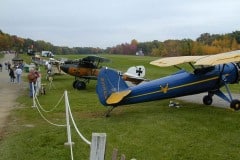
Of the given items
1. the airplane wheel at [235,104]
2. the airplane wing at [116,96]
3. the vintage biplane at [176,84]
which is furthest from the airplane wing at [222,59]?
the airplane wing at [116,96]

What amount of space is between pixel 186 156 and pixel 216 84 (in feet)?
25.0

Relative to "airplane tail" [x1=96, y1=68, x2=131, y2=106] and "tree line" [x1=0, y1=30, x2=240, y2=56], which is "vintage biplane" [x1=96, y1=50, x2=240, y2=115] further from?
"tree line" [x1=0, y1=30, x2=240, y2=56]

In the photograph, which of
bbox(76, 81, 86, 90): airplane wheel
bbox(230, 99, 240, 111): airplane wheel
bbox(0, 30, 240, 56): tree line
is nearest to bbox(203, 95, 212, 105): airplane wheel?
bbox(230, 99, 240, 111): airplane wheel

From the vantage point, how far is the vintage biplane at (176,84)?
47.2ft

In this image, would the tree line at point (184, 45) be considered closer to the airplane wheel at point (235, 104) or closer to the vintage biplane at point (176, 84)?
the vintage biplane at point (176, 84)

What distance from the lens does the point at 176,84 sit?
603 inches

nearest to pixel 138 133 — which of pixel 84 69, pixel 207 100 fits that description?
pixel 207 100

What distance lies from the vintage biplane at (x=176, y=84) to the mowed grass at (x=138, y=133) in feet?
2.21

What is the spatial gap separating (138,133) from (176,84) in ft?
14.5

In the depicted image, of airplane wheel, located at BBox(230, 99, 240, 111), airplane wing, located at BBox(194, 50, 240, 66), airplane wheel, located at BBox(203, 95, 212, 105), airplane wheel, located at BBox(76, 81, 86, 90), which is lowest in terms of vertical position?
airplane wheel, located at BBox(76, 81, 86, 90)

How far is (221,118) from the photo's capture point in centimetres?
1372

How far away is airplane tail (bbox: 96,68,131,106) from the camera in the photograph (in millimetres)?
14355

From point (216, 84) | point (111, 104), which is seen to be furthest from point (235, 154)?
point (216, 84)

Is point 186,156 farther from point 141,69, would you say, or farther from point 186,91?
point 141,69
